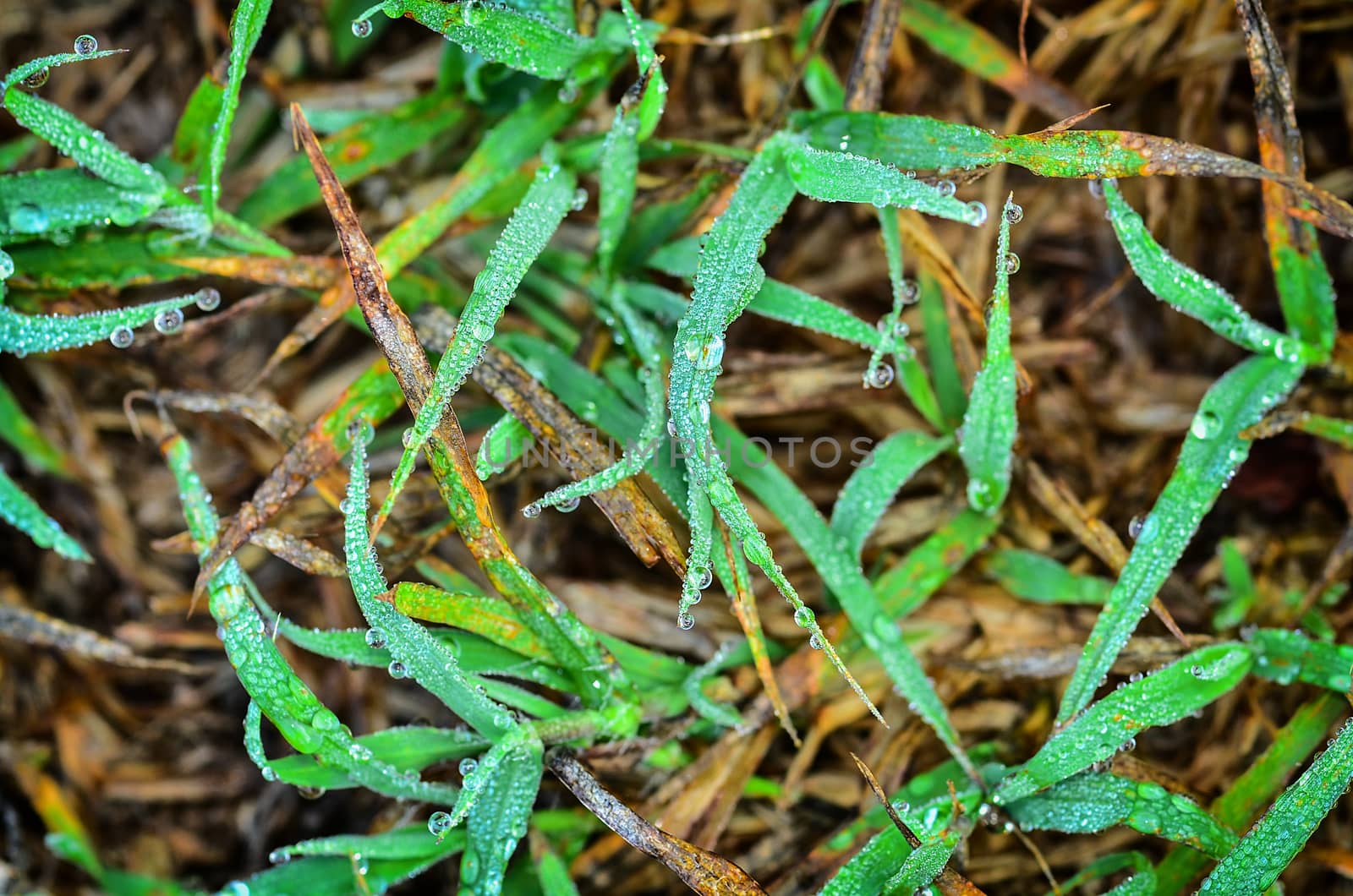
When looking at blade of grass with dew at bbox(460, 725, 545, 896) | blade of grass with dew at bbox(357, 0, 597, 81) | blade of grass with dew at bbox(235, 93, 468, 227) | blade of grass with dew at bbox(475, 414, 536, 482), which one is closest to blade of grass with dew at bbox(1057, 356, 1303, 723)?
blade of grass with dew at bbox(460, 725, 545, 896)

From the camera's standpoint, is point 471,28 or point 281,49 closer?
point 471,28

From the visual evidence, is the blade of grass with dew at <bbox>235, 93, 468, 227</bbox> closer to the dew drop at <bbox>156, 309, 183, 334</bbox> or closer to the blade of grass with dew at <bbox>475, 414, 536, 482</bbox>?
the dew drop at <bbox>156, 309, 183, 334</bbox>

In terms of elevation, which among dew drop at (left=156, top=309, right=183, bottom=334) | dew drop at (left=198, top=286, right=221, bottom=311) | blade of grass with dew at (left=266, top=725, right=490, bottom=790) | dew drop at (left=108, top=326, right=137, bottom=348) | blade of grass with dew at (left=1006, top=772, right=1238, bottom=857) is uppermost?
dew drop at (left=198, top=286, right=221, bottom=311)

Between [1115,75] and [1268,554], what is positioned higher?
[1115,75]

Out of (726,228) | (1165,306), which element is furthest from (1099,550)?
(726,228)

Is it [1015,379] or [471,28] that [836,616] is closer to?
[1015,379]

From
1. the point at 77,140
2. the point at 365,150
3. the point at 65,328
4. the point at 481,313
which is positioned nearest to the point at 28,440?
the point at 65,328

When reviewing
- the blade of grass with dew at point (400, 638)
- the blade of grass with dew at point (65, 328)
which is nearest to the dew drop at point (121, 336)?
the blade of grass with dew at point (65, 328)

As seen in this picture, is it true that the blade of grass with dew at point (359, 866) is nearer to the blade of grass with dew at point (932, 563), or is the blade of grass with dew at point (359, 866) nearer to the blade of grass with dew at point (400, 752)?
the blade of grass with dew at point (400, 752)
